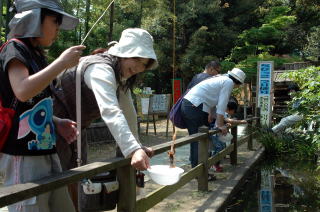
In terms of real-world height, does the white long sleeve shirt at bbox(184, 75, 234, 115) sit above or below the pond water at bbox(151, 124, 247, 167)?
above

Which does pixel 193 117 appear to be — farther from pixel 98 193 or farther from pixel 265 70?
pixel 265 70

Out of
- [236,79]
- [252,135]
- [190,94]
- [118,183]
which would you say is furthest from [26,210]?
[252,135]

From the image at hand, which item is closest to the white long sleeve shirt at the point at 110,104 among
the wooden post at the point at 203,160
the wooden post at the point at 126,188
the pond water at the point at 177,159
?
the wooden post at the point at 126,188

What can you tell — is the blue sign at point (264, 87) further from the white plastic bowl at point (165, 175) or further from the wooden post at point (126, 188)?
the white plastic bowl at point (165, 175)

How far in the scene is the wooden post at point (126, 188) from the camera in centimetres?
250

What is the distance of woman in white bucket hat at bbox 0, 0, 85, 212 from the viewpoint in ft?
4.87

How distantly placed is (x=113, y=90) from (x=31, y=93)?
19.6 inches

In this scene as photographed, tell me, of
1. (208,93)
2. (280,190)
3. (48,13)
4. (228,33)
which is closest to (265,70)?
(280,190)

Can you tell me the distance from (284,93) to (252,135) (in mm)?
7608

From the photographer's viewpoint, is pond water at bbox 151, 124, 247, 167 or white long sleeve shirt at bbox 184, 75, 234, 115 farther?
pond water at bbox 151, 124, 247, 167

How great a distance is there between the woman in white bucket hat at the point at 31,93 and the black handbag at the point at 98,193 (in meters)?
0.34

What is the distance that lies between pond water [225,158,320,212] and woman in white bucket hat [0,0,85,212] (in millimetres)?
3215

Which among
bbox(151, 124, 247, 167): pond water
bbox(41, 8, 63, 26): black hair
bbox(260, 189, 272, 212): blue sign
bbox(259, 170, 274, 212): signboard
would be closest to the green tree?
bbox(151, 124, 247, 167): pond water

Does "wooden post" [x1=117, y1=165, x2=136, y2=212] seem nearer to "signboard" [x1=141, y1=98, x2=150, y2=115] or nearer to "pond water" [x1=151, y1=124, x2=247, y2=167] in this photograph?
"pond water" [x1=151, y1=124, x2=247, y2=167]
